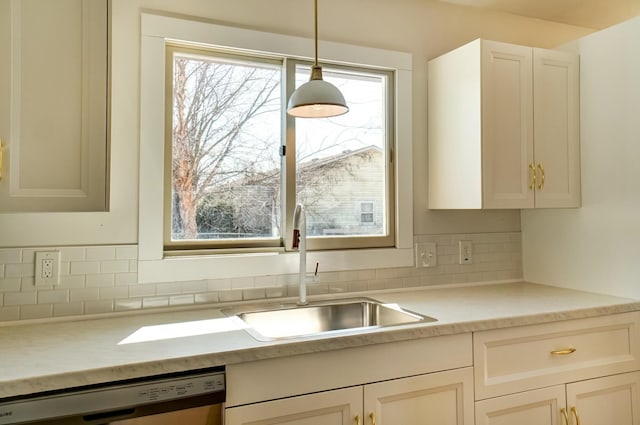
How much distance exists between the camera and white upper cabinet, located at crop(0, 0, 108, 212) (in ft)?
4.00

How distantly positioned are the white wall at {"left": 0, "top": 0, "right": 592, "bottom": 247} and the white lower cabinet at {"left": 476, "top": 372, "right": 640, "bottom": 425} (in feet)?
2.95

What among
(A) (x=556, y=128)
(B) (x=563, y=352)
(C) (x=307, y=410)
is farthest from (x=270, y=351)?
(A) (x=556, y=128)

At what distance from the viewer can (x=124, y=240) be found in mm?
1734

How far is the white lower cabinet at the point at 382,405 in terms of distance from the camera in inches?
52.5

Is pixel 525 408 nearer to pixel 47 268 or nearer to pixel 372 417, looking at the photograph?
pixel 372 417

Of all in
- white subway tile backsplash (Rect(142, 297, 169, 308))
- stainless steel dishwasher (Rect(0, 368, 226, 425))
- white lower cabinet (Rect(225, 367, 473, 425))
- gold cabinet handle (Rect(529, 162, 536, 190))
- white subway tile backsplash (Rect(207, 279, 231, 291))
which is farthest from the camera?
gold cabinet handle (Rect(529, 162, 536, 190))

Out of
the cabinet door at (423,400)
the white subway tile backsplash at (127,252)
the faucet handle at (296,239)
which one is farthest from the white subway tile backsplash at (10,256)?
the cabinet door at (423,400)

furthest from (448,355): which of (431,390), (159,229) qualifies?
(159,229)

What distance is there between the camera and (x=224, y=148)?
1974 mm

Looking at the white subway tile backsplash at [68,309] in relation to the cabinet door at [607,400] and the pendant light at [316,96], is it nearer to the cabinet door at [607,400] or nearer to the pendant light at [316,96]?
the pendant light at [316,96]

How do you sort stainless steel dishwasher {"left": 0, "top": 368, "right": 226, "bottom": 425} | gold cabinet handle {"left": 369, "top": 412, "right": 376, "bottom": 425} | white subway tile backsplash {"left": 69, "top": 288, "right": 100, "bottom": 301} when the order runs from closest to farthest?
stainless steel dishwasher {"left": 0, "top": 368, "right": 226, "bottom": 425}
gold cabinet handle {"left": 369, "top": 412, "right": 376, "bottom": 425}
white subway tile backsplash {"left": 69, "top": 288, "right": 100, "bottom": 301}

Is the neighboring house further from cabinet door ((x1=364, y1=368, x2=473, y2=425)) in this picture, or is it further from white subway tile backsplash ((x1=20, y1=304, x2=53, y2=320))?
cabinet door ((x1=364, y1=368, x2=473, y2=425))

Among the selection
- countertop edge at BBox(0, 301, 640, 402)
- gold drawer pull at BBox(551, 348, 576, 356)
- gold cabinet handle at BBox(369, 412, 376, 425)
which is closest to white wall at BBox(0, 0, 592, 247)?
countertop edge at BBox(0, 301, 640, 402)

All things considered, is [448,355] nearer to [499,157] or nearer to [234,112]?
Result: [499,157]
